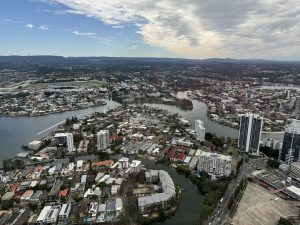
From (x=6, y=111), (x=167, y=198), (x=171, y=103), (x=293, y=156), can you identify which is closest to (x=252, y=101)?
(x=171, y=103)

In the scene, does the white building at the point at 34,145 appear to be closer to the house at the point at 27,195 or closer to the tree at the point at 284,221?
the house at the point at 27,195

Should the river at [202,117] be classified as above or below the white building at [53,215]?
below

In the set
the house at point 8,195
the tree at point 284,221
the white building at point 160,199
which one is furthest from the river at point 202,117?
the house at point 8,195

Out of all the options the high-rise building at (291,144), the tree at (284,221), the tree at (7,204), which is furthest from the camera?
the high-rise building at (291,144)

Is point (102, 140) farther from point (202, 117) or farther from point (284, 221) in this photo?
point (202, 117)

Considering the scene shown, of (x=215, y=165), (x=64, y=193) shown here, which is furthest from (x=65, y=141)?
(x=215, y=165)

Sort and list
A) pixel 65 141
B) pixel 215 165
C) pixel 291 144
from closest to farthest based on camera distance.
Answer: pixel 215 165 → pixel 291 144 → pixel 65 141

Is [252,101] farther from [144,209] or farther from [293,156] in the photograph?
[144,209]
